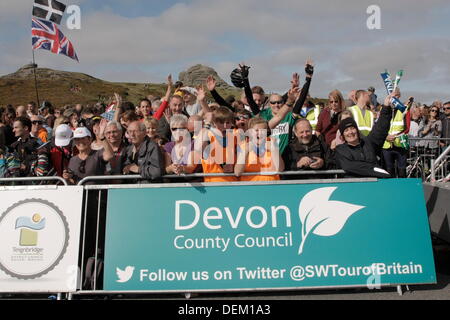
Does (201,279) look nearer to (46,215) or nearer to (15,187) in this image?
(46,215)

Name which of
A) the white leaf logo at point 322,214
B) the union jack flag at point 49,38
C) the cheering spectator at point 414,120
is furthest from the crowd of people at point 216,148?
the cheering spectator at point 414,120

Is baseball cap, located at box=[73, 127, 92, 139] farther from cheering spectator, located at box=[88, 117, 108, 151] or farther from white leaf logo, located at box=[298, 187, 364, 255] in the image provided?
white leaf logo, located at box=[298, 187, 364, 255]

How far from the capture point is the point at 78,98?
86375mm

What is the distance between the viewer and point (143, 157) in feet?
18.0

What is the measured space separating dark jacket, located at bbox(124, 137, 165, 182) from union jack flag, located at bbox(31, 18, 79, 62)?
5.85m

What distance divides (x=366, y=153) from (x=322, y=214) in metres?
1.03

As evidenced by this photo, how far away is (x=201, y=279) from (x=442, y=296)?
8.98ft

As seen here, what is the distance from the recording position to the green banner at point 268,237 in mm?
5023

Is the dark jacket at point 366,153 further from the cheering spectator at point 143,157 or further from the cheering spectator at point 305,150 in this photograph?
the cheering spectator at point 143,157

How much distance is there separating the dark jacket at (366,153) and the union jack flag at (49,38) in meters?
7.31

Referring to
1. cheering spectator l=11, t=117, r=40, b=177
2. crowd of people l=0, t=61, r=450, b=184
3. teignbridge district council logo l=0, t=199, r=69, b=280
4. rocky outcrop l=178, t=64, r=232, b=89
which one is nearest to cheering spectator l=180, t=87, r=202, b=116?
crowd of people l=0, t=61, r=450, b=184

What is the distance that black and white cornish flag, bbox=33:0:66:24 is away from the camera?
10.4 metres

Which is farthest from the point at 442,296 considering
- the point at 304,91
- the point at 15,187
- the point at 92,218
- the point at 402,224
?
A: the point at 15,187
